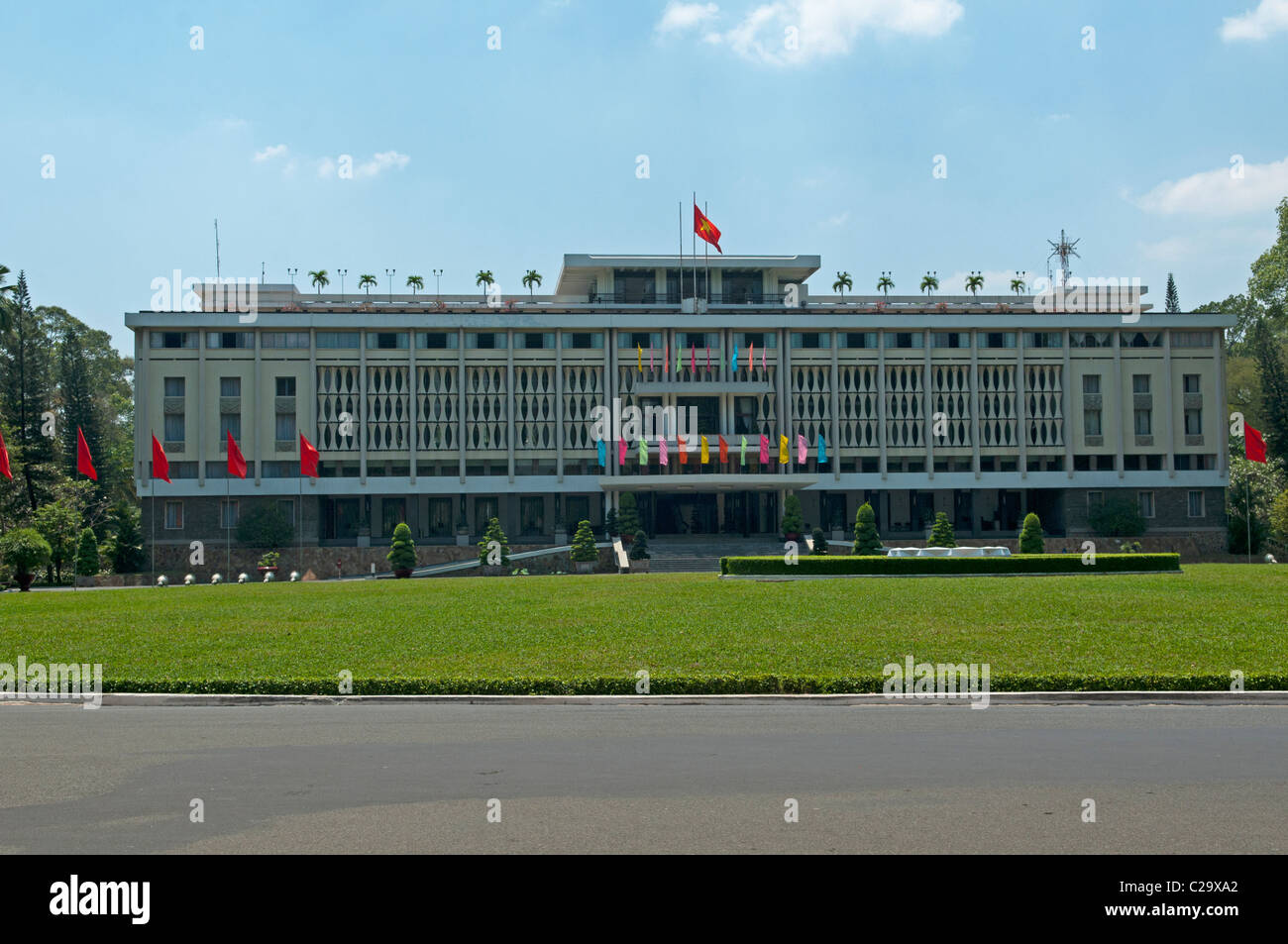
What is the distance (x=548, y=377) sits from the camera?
74.2 meters

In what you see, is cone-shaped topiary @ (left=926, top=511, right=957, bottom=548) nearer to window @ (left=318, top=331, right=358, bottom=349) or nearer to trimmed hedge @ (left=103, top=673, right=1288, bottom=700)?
window @ (left=318, top=331, right=358, bottom=349)

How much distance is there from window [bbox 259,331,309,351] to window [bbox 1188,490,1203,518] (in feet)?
185

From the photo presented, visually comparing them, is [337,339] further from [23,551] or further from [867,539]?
[867,539]

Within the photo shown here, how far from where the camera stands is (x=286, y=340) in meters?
72.6

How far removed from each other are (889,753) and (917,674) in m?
6.62

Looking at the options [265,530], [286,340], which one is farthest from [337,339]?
[265,530]

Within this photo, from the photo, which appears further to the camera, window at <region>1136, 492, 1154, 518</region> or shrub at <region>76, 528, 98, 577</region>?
window at <region>1136, 492, 1154, 518</region>

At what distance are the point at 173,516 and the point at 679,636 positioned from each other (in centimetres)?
5405

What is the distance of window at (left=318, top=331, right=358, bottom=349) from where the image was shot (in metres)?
72.8

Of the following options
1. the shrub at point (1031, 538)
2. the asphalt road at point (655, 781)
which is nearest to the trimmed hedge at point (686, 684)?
the asphalt road at point (655, 781)

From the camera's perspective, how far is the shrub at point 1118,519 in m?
69.9

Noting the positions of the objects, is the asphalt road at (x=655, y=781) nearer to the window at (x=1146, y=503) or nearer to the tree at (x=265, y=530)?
the tree at (x=265, y=530)

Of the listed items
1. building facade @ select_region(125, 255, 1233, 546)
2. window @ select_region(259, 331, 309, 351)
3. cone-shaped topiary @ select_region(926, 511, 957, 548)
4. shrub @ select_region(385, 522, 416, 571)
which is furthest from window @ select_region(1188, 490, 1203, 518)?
window @ select_region(259, 331, 309, 351)
